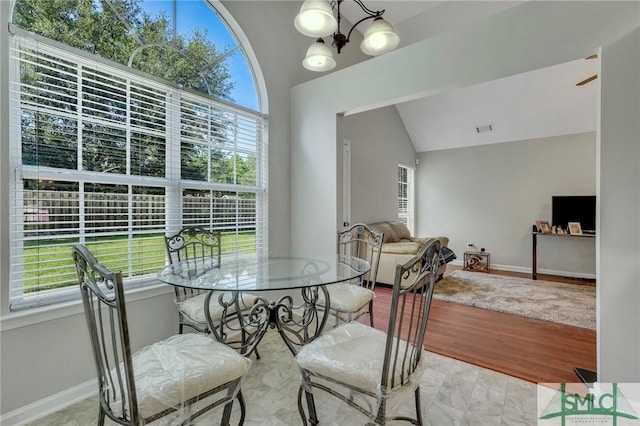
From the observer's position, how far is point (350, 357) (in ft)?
4.44

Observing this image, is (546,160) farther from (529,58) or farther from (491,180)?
(529,58)

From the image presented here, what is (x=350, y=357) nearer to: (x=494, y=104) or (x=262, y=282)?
(x=262, y=282)

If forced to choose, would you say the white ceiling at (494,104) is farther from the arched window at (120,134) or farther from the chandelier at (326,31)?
the arched window at (120,134)

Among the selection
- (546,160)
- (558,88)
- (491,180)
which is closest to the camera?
(558,88)

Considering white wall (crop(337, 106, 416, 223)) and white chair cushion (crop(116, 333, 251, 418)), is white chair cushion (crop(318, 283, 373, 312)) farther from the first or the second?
white wall (crop(337, 106, 416, 223))

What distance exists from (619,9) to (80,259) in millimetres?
3156

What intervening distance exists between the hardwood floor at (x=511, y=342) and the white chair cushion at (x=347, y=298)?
77 cm

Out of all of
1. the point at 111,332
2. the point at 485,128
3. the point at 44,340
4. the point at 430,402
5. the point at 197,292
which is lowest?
the point at 430,402

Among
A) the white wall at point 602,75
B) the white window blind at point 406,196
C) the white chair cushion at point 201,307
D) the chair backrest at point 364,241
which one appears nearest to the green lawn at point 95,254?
the white chair cushion at point 201,307

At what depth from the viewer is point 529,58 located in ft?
6.57

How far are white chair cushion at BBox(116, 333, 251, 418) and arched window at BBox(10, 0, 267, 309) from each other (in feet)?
3.25

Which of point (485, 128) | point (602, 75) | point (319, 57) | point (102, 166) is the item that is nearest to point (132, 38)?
point (102, 166)

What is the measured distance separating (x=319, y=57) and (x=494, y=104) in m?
4.26

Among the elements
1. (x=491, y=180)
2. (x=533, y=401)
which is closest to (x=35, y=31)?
(x=533, y=401)
